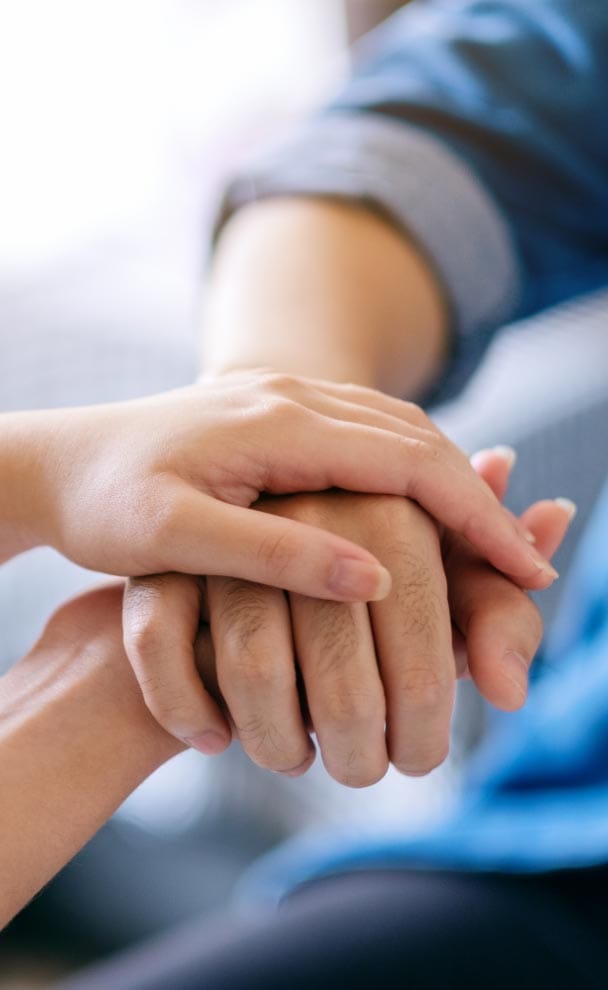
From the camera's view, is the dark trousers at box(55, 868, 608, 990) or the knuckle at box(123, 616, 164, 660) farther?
the dark trousers at box(55, 868, 608, 990)

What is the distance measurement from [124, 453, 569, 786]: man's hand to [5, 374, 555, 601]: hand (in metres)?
0.01

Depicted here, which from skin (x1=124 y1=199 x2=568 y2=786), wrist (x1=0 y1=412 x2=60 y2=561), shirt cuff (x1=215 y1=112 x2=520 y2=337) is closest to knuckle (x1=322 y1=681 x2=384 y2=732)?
skin (x1=124 y1=199 x2=568 y2=786)

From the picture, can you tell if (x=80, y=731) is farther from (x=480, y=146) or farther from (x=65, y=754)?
(x=480, y=146)

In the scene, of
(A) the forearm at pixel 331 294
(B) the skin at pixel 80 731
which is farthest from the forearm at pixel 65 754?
(A) the forearm at pixel 331 294

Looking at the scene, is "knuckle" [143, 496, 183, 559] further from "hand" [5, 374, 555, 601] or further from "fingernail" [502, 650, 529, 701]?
"fingernail" [502, 650, 529, 701]

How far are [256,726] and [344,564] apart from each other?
0.22 feet

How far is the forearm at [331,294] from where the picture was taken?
0.56 metres

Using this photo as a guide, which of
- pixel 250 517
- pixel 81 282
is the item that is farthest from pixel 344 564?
pixel 81 282

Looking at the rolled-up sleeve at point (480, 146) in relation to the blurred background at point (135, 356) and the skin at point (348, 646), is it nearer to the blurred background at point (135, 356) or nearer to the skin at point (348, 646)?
the blurred background at point (135, 356)

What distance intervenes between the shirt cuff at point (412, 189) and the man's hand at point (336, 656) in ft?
0.99

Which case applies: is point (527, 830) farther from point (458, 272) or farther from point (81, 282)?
point (81, 282)

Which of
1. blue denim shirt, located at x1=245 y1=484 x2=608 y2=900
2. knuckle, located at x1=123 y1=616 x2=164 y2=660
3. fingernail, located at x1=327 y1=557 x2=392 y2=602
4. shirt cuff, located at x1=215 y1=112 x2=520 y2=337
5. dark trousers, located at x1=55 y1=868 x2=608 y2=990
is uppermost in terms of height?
shirt cuff, located at x1=215 y1=112 x2=520 y2=337

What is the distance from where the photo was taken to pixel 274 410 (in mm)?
351

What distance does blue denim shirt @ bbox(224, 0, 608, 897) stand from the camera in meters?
0.61
